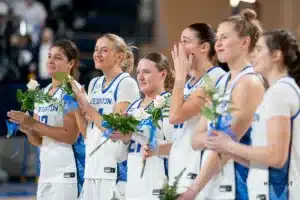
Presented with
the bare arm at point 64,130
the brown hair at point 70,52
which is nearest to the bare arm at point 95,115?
the bare arm at point 64,130

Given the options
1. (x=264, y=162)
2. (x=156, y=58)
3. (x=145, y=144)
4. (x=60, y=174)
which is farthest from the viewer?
(x=60, y=174)

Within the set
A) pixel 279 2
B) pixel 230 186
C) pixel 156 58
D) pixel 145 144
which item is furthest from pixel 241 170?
pixel 279 2

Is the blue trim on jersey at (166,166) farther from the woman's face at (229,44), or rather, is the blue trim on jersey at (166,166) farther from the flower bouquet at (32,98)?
the woman's face at (229,44)

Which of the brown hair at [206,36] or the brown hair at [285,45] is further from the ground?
the brown hair at [206,36]

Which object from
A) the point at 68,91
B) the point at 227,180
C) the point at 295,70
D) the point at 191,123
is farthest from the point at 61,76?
the point at 295,70

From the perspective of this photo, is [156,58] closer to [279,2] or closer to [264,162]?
[264,162]

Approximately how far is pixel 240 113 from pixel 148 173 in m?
1.64

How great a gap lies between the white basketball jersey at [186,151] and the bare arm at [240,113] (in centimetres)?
58

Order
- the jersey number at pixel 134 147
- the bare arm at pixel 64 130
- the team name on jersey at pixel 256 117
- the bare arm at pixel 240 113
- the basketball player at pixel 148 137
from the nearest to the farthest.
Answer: the team name on jersey at pixel 256 117 → the bare arm at pixel 240 113 → the basketball player at pixel 148 137 → the jersey number at pixel 134 147 → the bare arm at pixel 64 130

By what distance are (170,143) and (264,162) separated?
173 centimetres

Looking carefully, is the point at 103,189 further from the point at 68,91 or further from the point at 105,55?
the point at 105,55

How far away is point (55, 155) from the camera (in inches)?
285

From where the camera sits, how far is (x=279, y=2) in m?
14.2

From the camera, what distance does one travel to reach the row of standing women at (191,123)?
15.2 ft
